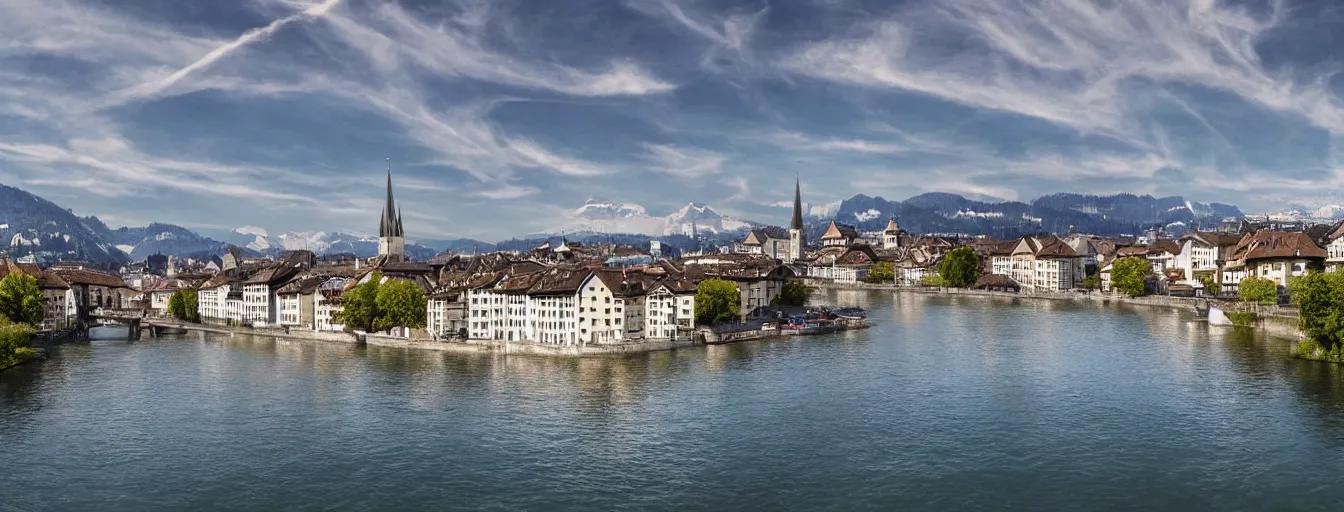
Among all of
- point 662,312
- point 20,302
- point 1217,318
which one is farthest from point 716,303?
point 20,302

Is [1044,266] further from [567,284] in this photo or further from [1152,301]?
[567,284]

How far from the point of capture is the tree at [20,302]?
2484 inches

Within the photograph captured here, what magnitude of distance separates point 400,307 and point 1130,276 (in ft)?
219

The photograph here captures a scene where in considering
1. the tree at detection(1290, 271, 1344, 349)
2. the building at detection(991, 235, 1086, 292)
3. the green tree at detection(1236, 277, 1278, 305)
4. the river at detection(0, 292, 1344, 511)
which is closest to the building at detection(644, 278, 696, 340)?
the river at detection(0, 292, 1344, 511)

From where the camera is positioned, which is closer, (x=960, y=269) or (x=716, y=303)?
(x=716, y=303)

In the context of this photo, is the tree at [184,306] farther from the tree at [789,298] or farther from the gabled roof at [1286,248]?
the gabled roof at [1286,248]

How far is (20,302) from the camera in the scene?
63969 mm

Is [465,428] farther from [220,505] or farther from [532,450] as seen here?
[220,505]

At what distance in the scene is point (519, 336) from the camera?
57375 mm

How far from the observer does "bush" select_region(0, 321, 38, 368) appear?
4928 centimetres

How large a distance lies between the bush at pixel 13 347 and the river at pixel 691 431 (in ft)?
4.73

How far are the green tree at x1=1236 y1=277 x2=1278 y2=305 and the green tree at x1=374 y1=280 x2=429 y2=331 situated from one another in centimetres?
5393

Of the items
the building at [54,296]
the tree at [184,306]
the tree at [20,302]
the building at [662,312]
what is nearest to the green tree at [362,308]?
the building at [662,312]

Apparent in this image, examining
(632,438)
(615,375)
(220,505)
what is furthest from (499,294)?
(220,505)
